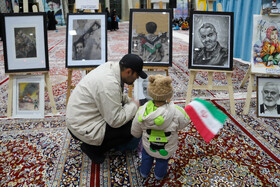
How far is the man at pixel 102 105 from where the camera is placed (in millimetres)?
1615

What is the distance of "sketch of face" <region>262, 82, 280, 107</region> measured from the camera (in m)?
2.68

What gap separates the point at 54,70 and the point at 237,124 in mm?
3836

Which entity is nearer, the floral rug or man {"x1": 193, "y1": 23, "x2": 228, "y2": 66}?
the floral rug

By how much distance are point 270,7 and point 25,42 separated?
9.82 ft

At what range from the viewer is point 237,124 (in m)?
2.58

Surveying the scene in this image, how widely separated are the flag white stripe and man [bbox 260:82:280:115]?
162cm

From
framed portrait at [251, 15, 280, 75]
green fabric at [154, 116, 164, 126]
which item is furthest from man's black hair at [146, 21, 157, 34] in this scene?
green fabric at [154, 116, 164, 126]

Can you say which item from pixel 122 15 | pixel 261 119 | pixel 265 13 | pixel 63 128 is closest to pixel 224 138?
pixel 261 119

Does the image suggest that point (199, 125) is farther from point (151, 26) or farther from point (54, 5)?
point (54, 5)

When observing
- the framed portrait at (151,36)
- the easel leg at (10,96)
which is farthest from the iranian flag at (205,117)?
the easel leg at (10,96)

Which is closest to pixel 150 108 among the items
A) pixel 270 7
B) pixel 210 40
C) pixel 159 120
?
pixel 159 120

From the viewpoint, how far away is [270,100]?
269 cm

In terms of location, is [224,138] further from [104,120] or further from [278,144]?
[104,120]

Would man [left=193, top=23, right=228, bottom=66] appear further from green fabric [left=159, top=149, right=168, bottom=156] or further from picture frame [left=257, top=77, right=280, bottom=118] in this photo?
green fabric [left=159, top=149, right=168, bottom=156]
